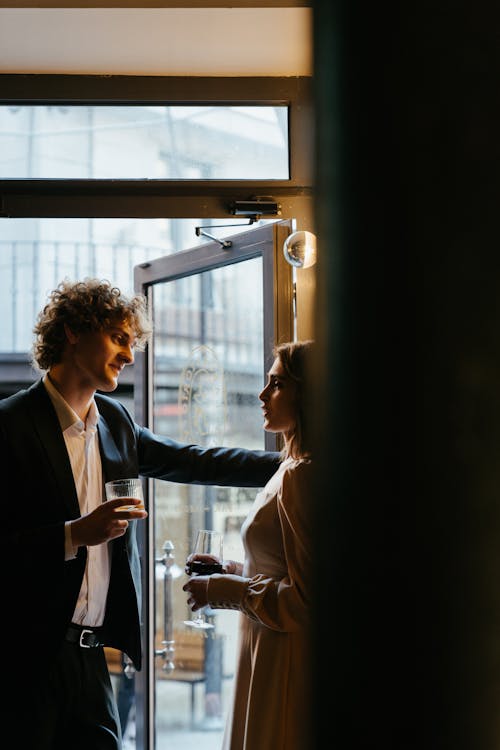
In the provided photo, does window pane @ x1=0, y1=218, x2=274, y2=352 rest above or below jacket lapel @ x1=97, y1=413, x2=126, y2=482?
above

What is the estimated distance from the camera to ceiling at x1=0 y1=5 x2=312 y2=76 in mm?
2453

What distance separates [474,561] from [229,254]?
2557 mm

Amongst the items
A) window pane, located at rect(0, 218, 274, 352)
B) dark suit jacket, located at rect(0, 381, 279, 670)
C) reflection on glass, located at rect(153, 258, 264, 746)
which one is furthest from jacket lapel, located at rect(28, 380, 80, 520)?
window pane, located at rect(0, 218, 274, 352)

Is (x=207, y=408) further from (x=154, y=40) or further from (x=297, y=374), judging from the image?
(x=154, y=40)

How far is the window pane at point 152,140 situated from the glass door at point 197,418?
34 centimetres

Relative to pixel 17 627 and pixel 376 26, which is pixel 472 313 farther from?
pixel 17 627

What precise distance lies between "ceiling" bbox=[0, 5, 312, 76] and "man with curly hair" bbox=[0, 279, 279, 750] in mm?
874

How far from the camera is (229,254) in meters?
2.68

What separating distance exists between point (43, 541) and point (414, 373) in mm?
1919

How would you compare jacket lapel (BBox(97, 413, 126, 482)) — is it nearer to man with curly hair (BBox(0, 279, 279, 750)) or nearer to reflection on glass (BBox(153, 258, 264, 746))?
man with curly hair (BBox(0, 279, 279, 750))

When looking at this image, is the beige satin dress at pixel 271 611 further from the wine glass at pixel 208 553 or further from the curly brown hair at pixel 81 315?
the curly brown hair at pixel 81 315

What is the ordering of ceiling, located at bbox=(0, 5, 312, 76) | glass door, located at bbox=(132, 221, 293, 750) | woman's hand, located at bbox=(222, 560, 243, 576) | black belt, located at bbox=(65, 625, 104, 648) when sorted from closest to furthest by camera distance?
black belt, located at bbox=(65, 625, 104, 648) < woman's hand, located at bbox=(222, 560, 243, 576) < ceiling, located at bbox=(0, 5, 312, 76) < glass door, located at bbox=(132, 221, 293, 750)

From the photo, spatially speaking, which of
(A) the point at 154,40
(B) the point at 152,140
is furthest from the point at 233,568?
(A) the point at 154,40

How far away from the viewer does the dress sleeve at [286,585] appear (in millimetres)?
1818
